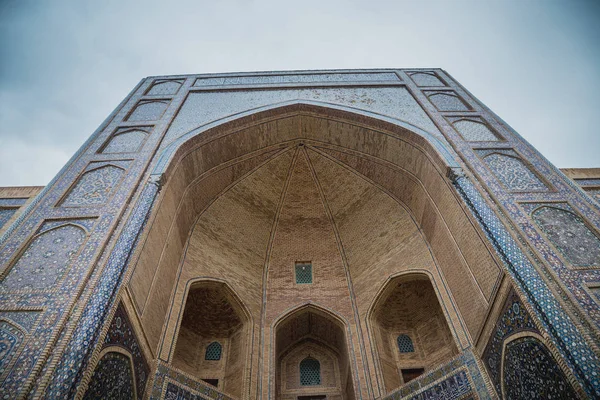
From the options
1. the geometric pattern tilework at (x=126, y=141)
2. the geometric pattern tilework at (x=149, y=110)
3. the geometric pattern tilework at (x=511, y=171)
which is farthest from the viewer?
the geometric pattern tilework at (x=149, y=110)

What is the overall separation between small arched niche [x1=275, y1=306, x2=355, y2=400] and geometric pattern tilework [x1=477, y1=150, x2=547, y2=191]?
2700 millimetres

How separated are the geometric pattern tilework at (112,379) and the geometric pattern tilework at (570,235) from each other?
3.85 meters

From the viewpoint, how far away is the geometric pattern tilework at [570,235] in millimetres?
3637

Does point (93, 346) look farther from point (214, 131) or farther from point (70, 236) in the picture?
point (214, 131)

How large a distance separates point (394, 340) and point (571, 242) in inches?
98.5

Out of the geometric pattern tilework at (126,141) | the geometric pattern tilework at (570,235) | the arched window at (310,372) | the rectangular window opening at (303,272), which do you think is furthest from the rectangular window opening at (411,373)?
the geometric pattern tilework at (126,141)

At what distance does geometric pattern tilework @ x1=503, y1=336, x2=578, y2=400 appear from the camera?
2953 millimetres

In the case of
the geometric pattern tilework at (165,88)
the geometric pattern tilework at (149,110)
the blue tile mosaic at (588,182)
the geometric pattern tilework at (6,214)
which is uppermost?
the geometric pattern tilework at (165,88)

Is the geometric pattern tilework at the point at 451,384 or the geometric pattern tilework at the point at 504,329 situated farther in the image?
the geometric pattern tilework at the point at 451,384

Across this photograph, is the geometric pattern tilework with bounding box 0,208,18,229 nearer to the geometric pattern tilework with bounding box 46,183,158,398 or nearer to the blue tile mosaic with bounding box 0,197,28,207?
the blue tile mosaic with bounding box 0,197,28,207

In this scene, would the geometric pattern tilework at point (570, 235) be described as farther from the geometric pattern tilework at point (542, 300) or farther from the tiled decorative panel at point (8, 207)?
the tiled decorative panel at point (8, 207)

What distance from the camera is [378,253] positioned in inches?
238

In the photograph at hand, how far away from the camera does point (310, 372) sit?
5.49 metres

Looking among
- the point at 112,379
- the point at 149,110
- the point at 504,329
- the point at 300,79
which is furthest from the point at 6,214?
the point at 504,329
